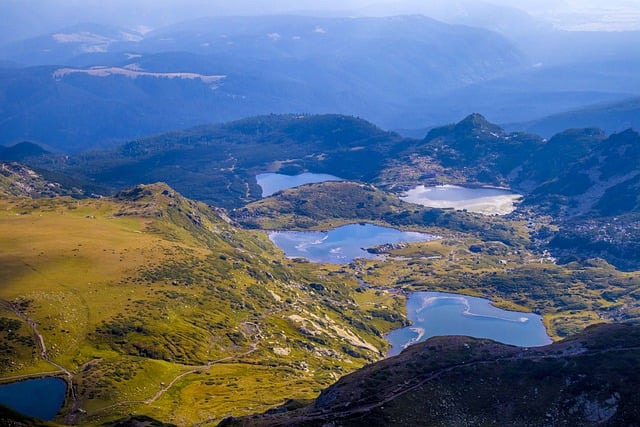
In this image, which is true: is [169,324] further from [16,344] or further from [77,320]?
[16,344]

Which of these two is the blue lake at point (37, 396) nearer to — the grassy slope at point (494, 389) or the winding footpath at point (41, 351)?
the winding footpath at point (41, 351)

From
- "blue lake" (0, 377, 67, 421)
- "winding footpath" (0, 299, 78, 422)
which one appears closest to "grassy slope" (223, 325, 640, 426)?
"blue lake" (0, 377, 67, 421)

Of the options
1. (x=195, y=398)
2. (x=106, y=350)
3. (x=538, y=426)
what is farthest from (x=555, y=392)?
(x=106, y=350)

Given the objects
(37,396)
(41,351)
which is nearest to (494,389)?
(37,396)

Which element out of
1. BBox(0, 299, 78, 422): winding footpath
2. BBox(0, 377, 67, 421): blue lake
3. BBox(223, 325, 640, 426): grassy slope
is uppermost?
BBox(223, 325, 640, 426): grassy slope

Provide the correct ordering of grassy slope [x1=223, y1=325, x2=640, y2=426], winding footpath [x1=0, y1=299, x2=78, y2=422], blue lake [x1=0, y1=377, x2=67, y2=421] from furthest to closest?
winding footpath [x1=0, y1=299, x2=78, y2=422], blue lake [x1=0, y1=377, x2=67, y2=421], grassy slope [x1=223, y1=325, x2=640, y2=426]

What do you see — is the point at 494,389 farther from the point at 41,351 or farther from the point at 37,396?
the point at 41,351

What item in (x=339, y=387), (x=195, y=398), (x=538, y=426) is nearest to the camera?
(x=538, y=426)

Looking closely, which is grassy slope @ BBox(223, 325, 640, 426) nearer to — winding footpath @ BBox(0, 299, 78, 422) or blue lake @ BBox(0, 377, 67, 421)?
blue lake @ BBox(0, 377, 67, 421)
